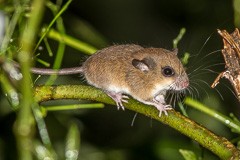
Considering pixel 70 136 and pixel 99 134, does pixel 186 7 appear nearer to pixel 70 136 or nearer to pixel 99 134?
pixel 99 134

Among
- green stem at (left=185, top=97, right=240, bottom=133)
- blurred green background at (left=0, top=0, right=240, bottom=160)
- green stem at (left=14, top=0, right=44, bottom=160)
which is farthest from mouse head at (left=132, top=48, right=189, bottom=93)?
green stem at (left=14, top=0, right=44, bottom=160)

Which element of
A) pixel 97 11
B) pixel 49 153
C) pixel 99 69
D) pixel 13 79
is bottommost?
pixel 49 153

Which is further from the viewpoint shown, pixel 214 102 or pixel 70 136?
pixel 214 102

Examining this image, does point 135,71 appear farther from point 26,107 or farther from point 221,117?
point 26,107

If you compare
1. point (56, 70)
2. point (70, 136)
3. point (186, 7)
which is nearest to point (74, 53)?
point (186, 7)

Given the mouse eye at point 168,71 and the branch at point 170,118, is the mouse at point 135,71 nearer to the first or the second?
the mouse eye at point 168,71
